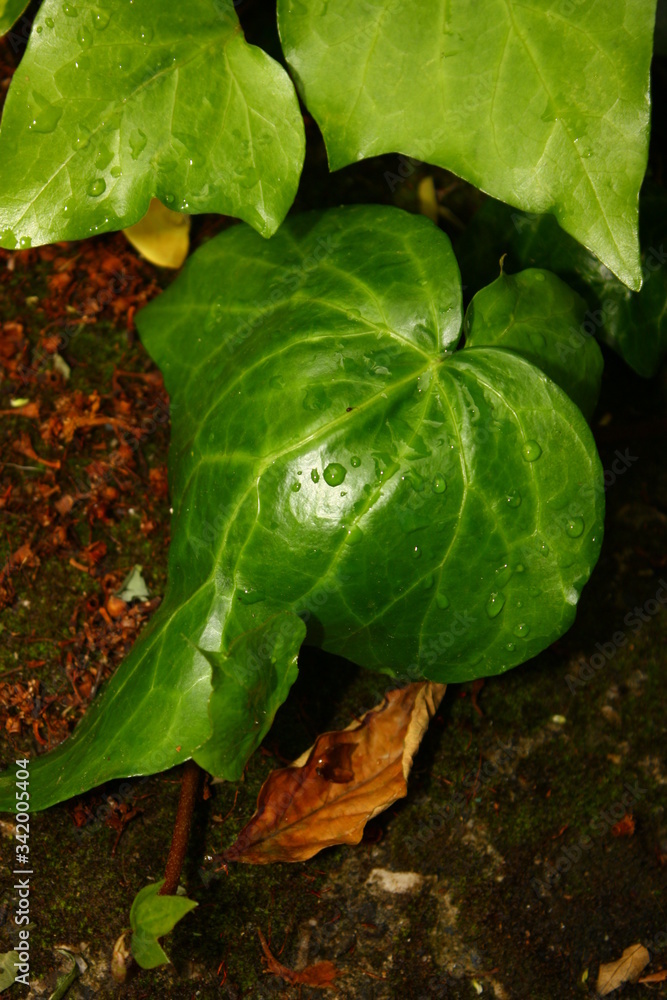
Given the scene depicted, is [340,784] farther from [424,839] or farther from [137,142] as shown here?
[137,142]

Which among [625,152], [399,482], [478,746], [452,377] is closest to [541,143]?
[625,152]

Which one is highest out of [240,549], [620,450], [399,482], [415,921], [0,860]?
[399,482]

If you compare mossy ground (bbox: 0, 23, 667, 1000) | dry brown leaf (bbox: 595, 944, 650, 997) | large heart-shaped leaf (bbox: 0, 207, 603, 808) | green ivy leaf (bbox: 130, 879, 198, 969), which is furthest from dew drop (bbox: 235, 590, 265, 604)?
dry brown leaf (bbox: 595, 944, 650, 997)

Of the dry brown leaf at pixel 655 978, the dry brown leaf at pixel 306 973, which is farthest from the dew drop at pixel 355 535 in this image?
the dry brown leaf at pixel 655 978

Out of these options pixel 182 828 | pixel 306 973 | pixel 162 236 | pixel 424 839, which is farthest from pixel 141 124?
pixel 306 973

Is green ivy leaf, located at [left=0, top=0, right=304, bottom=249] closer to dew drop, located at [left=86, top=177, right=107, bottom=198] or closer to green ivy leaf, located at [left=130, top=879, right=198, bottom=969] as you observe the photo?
dew drop, located at [left=86, top=177, right=107, bottom=198]

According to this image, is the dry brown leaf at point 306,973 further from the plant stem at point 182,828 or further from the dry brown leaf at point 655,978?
the dry brown leaf at point 655,978

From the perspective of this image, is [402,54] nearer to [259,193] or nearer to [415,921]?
→ [259,193]
